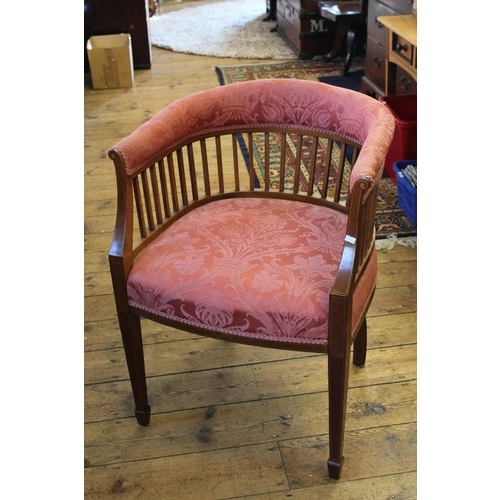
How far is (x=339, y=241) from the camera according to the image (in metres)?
1.56

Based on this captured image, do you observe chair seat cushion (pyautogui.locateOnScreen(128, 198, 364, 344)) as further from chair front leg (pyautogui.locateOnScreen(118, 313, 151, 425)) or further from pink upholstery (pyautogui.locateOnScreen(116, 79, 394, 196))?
pink upholstery (pyautogui.locateOnScreen(116, 79, 394, 196))

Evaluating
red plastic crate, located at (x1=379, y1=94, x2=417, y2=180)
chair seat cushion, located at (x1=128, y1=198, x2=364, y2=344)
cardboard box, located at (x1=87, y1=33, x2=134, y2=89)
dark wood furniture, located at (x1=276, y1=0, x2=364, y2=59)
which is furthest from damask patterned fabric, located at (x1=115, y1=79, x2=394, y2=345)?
dark wood furniture, located at (x1=276, y1=0, x2=364, y2=59)

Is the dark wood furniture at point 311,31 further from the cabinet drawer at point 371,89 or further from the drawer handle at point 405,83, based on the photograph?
the drawer handle at point 405,83

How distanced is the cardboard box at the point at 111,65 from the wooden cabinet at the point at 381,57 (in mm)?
1552

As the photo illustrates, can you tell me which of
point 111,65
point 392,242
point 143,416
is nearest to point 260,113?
point 143,416

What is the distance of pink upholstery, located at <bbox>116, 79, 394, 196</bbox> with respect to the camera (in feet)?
4.98

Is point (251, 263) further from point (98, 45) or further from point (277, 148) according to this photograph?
point (98, 45)

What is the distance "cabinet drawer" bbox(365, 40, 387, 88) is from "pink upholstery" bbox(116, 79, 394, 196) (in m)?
1.89

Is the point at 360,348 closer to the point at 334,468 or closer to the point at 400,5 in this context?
the point at 334,468

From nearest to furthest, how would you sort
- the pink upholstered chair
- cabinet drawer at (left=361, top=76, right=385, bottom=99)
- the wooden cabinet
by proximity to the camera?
1. the pink upholstered chair
2. the wooden cabinet
3. cabinet drawer at (left=361, top=76, right=385, bottom=99)

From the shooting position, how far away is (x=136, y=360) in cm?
163

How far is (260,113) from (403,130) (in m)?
1.15

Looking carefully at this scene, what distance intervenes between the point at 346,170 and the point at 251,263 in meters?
1.75
